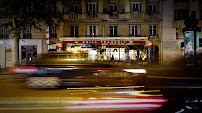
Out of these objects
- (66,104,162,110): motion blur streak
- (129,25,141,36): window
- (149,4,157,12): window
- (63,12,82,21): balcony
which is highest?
(149,4,157,12): window

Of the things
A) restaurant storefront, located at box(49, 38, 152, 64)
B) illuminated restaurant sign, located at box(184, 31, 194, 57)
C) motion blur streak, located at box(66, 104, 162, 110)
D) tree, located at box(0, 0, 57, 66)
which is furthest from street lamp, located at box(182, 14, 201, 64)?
tree, located at box(0, 0, 57, 66)

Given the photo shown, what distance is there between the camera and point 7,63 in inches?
1132

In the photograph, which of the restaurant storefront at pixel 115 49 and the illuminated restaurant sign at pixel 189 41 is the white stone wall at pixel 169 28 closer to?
the restaurant storefront at pixel 115 49

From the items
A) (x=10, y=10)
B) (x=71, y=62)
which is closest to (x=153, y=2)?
(x=10, y=10)

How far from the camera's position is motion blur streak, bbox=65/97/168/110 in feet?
24.7

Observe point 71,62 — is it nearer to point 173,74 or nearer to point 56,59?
point 56,59

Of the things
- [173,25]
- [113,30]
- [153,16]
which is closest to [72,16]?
[113,30]

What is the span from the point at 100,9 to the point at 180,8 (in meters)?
10.4

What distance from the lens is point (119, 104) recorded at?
314 inches

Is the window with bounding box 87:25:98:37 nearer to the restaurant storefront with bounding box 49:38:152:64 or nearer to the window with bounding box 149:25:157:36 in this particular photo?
the restaurant storefront with bounding box 49:38:152:64

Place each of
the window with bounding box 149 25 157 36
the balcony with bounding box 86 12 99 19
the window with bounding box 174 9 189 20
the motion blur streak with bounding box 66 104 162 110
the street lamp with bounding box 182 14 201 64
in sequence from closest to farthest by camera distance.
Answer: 1. the motion blur streak with bounding box 66 104 162 110
2. the street lamp with bounding box 182 14 201 64
3. the balcony with bounding box 86 12 99 19
4. the window with bounding box 174 9 189 20
5. the window with bounding box 149 25 157 36

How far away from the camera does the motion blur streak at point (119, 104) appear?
7.54 meters

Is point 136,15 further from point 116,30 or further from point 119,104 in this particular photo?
point 119,104

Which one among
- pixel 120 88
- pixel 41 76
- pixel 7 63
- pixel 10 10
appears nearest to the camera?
pixel 41 76
